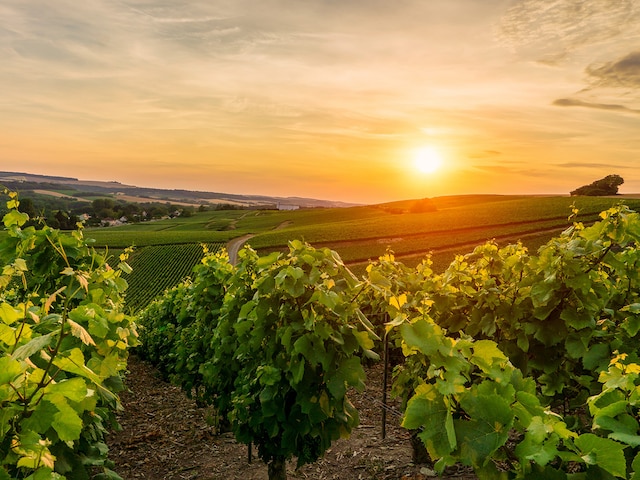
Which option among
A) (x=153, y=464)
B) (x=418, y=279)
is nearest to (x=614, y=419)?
(x=418, y=279)

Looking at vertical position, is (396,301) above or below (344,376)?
above

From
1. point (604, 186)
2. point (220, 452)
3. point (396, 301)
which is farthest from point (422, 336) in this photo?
point (604, 186)

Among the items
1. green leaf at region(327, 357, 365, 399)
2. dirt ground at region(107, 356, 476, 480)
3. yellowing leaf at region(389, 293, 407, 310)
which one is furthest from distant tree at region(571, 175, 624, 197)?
yellowing leaf at region(389, 293, 407, 310)

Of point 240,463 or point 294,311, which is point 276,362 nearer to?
point 294,311

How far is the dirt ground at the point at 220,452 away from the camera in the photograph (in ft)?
23.7

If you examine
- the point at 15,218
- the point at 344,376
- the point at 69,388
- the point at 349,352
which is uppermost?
the point at 15,218

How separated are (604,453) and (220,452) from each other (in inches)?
316

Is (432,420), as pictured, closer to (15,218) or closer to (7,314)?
(7,314)

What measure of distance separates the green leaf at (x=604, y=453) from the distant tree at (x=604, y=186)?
4073 inches

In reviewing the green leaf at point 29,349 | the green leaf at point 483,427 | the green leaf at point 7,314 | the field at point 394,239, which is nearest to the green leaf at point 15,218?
the green leaf at point 7,314

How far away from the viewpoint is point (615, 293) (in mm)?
6535

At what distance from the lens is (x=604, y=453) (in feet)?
6.74

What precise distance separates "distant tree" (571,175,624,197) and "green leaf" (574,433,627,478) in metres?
103

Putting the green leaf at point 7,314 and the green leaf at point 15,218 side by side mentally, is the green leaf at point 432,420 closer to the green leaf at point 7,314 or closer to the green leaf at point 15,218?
the green leaf at point 7,314
